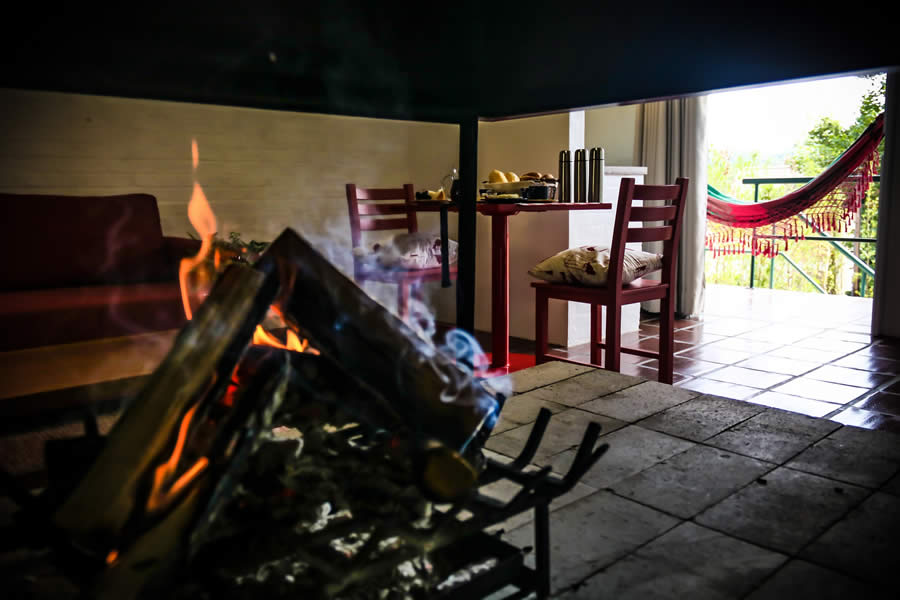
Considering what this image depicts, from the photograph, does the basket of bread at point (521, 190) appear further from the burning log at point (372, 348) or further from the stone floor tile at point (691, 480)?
the burning log at point (372, 348)

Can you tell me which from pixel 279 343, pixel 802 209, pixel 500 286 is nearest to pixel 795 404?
pixel 500 286

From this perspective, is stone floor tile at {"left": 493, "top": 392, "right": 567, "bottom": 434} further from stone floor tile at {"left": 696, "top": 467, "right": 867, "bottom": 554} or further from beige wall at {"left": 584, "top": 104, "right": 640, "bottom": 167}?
beige wall at {"left": 584, "top": 104, "right": 640, "bottom": 167}

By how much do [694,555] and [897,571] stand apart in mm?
201

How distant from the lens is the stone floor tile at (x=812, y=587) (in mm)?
658

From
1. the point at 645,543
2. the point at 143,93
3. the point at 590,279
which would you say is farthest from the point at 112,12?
the point at 590,279

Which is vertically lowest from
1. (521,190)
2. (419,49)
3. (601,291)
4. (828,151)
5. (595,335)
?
(595,335)

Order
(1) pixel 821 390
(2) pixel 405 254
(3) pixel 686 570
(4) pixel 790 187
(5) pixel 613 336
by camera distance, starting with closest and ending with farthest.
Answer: (3) pixel 686 570, (5) pixel 613 336, (1) pixel 821 390, (2) pixel 405 254, (4) pixel 790 187

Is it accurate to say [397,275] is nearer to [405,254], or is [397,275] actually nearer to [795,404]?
[405,254]

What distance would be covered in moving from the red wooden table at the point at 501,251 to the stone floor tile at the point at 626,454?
1.34 m

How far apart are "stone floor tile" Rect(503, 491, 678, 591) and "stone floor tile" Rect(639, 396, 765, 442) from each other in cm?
29

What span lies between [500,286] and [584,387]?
118 cm

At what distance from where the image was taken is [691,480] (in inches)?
36.9

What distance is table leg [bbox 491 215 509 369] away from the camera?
2.49 m

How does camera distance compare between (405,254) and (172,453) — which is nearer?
(172,453)
